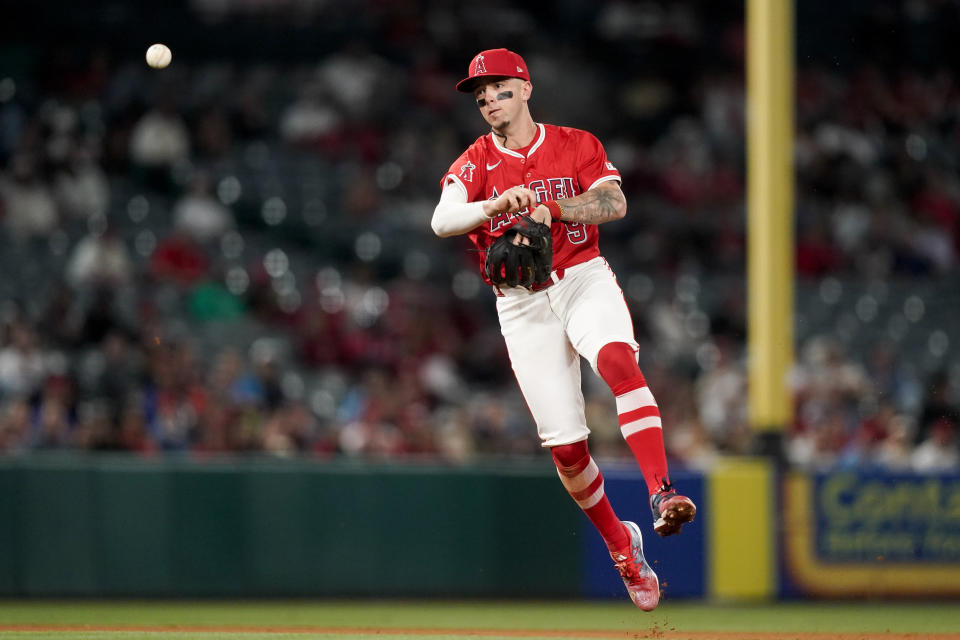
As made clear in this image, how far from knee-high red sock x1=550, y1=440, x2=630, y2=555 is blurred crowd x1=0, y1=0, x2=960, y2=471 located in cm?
439

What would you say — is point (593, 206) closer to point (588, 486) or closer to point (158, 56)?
point (588, 486)

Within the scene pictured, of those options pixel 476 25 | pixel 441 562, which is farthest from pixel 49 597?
pixel 476 25

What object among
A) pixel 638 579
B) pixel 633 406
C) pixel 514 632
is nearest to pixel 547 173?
pixel 633 406

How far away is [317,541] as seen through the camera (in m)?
9.91

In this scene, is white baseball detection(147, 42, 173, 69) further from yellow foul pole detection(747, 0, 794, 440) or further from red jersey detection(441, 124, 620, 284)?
yellow foul pole detection(747, 0, 794, 440)

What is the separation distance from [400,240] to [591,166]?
7.30 m

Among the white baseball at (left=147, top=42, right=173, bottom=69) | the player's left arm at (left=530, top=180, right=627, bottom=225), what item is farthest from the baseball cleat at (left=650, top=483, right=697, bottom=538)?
the white baseball at (left=147, top=42, right=173, bottom=69)

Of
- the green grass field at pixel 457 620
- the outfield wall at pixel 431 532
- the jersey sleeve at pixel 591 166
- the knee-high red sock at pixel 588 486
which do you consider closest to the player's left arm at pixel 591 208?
the jersey sleeve at pixel 591 166

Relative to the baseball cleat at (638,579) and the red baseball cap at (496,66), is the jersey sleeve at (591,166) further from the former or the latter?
the baseball cleat at (638,579)

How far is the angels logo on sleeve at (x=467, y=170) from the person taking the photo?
6094 millimetres

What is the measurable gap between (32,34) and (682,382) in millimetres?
8174

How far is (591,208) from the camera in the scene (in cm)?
588

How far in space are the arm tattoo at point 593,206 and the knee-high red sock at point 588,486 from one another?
106 cm

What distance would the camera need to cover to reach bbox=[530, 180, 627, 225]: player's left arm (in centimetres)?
577
